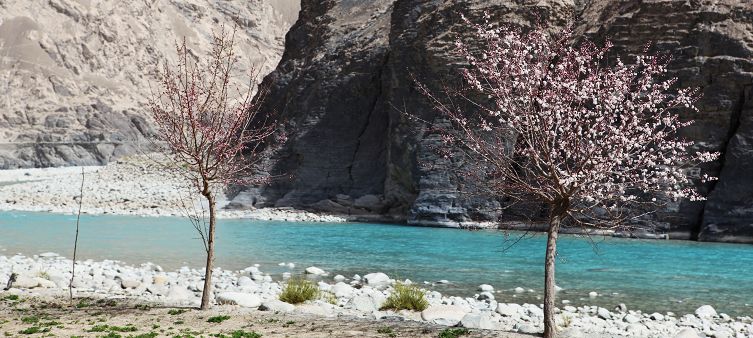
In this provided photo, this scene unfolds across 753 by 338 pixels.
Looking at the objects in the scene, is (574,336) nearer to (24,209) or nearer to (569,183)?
(569,183)

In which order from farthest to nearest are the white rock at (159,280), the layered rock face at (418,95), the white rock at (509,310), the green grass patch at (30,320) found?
the layered rock face at (418,95)
the white rock at (159,280)
the white rock at (509,310)
the green grass patch at (30,320)

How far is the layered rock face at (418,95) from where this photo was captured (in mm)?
44094

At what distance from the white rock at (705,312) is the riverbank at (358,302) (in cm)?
2

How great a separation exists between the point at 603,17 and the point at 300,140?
83.8ft

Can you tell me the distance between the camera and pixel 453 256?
31781mm

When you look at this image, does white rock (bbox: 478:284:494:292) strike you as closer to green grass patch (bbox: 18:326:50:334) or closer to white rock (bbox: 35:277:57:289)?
white rock (bbox: 35:277:57:289)

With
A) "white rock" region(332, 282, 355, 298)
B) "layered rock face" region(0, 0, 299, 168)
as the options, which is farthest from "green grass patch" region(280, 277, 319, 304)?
"layered rock face" region(0, 0, 299, 168)

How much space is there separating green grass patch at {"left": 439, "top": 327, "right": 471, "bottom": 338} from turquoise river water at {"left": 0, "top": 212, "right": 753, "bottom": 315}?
743 centimetres

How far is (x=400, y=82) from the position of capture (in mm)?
54750

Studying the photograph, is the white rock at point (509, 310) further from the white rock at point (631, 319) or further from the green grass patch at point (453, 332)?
the green grass patch at point (453, 332)

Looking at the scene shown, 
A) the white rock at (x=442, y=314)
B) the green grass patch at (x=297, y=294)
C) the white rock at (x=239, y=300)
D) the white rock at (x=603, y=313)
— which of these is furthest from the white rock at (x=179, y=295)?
the white rock at (x=603, y=313)

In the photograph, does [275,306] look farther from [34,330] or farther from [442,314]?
[34,330]

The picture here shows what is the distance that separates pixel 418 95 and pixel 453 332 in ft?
135

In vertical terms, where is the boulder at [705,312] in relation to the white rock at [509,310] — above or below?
above
